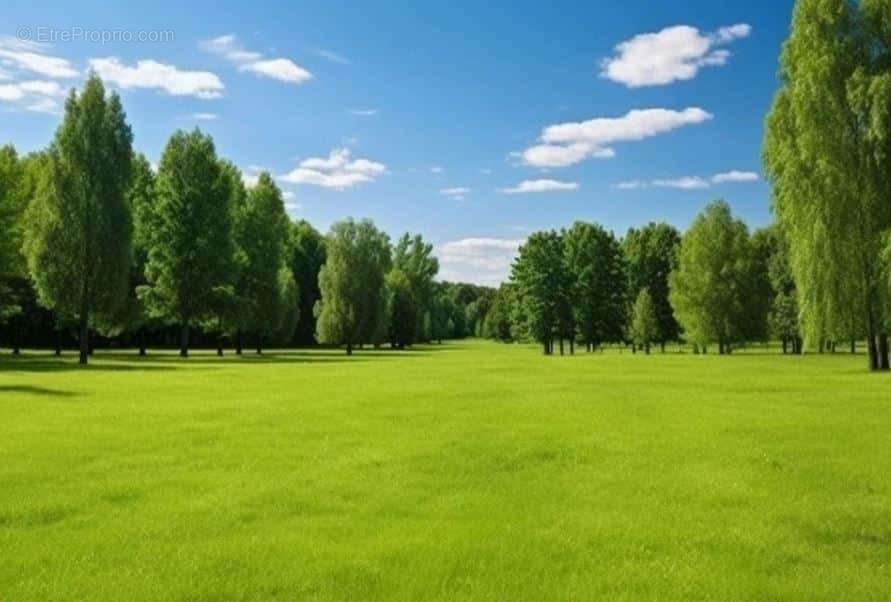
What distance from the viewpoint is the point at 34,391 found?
31.5 metres

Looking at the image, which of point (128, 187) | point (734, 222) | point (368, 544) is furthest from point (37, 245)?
point (734, 222)

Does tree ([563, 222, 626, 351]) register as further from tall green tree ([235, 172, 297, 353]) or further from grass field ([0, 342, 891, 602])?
grass field ([0, 342, 891, 602])

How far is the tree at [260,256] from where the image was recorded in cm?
8888

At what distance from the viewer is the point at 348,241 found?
9994 cm

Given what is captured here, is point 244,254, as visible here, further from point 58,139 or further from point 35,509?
point 35,509

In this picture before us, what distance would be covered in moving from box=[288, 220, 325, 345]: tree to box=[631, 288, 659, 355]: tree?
175 ft

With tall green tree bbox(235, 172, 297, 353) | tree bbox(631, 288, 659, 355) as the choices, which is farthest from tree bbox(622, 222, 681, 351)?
tall green tree bbox(235, 172, 297, 353)

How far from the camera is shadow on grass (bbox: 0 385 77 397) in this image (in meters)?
30.2

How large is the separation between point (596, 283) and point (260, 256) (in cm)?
4325

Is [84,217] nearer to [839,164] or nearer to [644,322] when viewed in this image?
[839,164]

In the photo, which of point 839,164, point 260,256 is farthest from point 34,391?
point 260,256

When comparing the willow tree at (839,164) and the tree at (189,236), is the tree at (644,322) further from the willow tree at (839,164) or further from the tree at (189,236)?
the willow tree at (839,164)

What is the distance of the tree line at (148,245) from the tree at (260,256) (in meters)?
0.13

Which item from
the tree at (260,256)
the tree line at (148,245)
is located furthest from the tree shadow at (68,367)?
the tree at (260,256)
